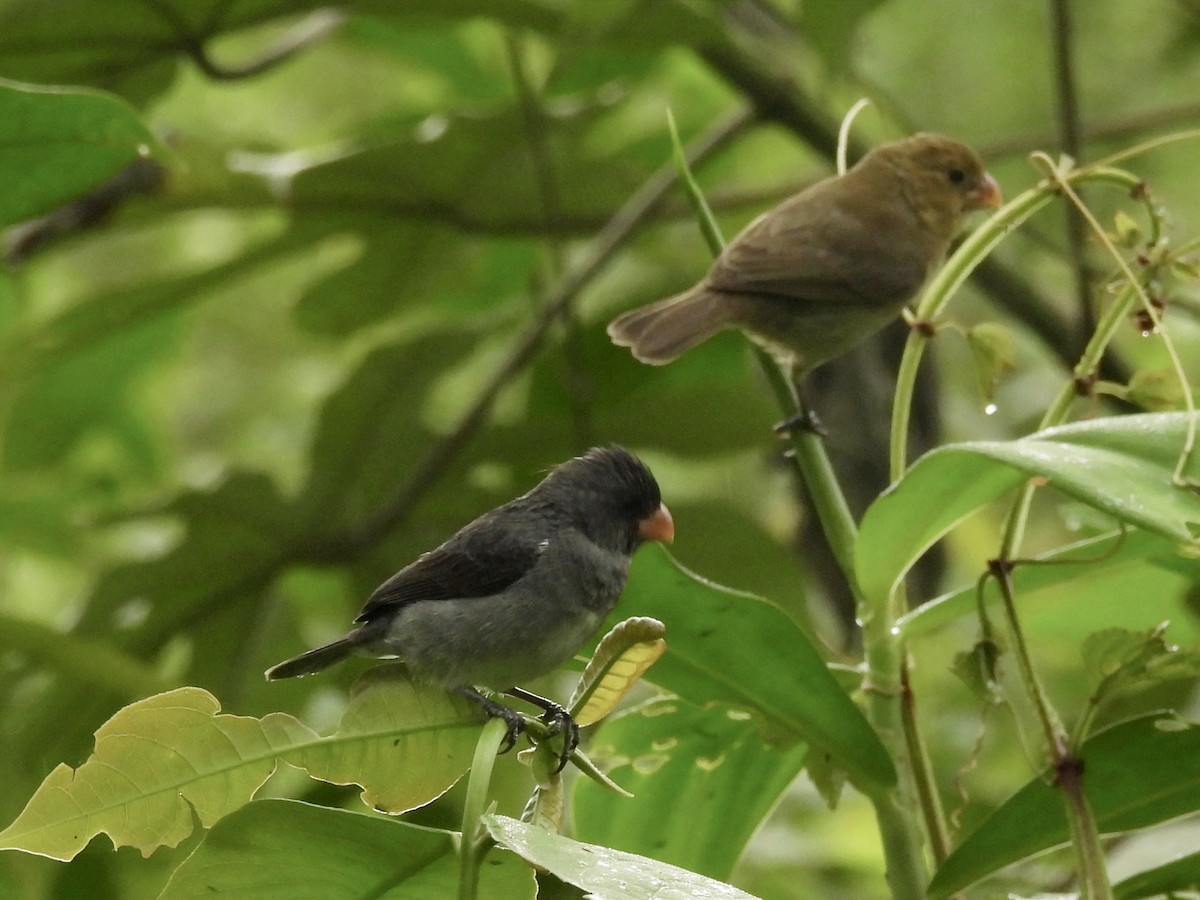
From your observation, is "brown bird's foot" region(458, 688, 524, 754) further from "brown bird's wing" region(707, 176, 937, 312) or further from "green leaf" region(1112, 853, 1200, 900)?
"brown bird's wing" region(707, 176, 937, 312)

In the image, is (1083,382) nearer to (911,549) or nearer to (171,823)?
(911,549)

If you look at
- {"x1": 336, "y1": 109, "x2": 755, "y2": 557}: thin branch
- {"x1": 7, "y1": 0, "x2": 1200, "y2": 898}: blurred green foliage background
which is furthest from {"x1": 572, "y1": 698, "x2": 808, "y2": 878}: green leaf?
{"x1": 336, "y1": 109, "x2": 755, "y2": 557}: thin branch

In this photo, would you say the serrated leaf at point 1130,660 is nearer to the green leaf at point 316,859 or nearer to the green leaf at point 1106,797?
the green leaf at point 1106,797

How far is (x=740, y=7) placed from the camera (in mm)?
3688

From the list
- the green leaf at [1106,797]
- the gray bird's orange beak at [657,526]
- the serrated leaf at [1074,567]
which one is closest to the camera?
the green leaf at [1106,797]

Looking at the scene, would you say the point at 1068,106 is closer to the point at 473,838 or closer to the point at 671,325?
the point at 671,325

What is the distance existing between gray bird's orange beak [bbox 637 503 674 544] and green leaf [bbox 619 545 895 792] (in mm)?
604

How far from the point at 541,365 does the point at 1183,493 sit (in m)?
2.26

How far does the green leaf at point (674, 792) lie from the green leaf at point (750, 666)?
0.15 m

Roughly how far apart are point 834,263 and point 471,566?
1.31m

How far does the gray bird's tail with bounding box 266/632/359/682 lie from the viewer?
1.81m

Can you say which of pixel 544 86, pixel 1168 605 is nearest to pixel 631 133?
pixel 544 86

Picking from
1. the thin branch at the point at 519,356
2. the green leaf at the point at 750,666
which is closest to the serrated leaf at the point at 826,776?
the green leaf at the point at 750,666

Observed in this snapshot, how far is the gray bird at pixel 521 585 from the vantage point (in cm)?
187
